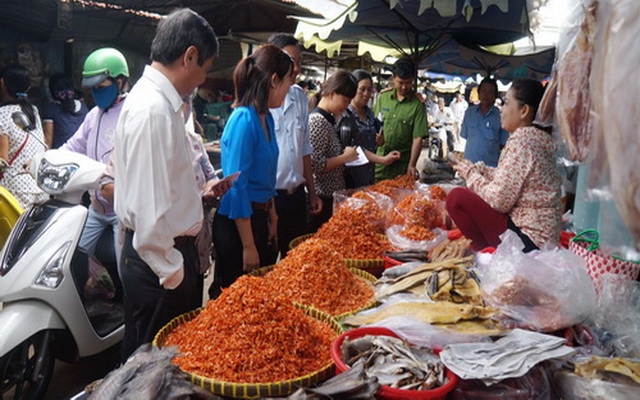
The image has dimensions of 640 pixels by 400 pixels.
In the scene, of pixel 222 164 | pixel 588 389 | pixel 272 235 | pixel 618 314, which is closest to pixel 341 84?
pixel 272 235

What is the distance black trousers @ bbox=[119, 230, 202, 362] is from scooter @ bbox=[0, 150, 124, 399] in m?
0.59

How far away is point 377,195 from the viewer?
3885mm

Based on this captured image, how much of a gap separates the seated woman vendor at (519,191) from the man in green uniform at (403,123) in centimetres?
235

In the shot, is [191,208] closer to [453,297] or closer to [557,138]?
[453,297]

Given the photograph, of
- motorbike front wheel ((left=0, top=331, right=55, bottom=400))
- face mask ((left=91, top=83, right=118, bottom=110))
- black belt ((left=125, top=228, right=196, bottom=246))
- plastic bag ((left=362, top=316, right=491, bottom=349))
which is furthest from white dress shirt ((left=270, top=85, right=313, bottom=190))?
plastic bag ((left=362, top=316, right=491, bottom=349))

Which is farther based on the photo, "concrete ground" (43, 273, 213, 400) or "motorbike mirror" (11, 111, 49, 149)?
"motorbike mirror" (11, 111, 49, 149)

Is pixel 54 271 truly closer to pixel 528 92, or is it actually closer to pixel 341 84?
pixel 341 84

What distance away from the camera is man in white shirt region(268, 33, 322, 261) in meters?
3.84

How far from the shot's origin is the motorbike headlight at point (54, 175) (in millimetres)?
2670

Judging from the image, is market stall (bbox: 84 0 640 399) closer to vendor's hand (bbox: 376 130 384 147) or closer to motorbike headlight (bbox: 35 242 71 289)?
motorbike headlight (bbox: 35 242 71 289)

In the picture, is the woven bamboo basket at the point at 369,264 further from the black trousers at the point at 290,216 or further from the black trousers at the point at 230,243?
the black trousers at the point at 290,216

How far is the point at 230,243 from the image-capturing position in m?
3.12

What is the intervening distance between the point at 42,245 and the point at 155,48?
1358 millimetres

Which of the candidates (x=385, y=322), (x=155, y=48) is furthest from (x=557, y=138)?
(x=155, y=48)
